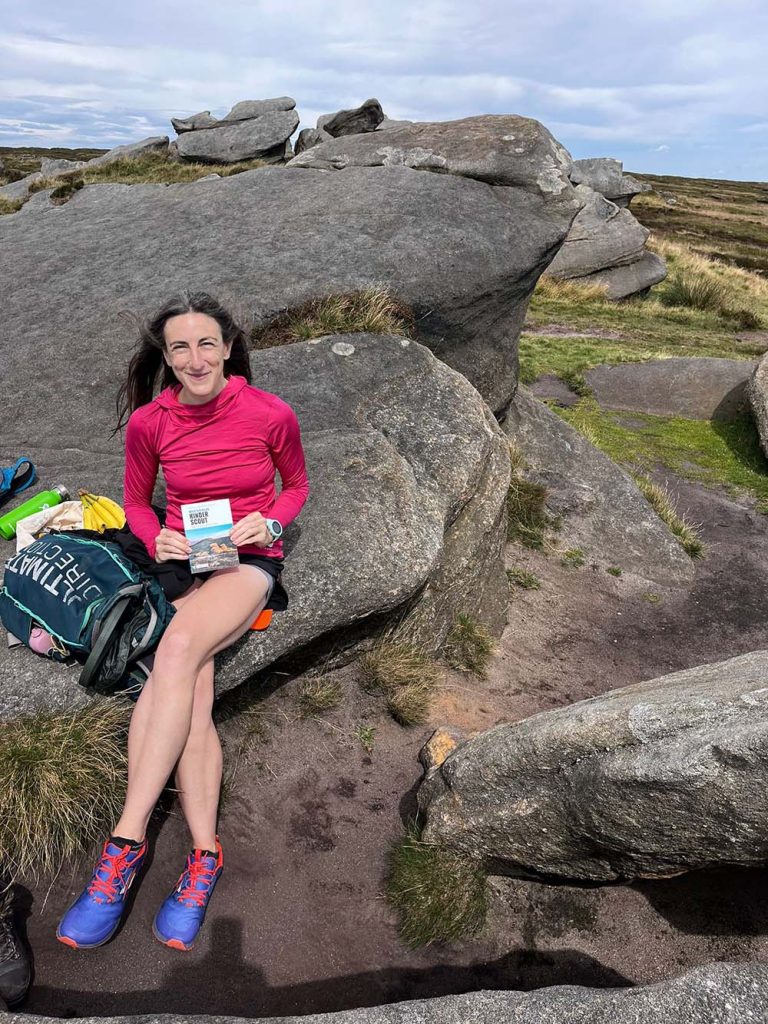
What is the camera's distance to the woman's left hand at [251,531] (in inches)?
196

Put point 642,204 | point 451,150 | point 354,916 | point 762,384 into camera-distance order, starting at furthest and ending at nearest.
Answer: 1. point 642,204
2. point 762,384
3. point 451,150
4. point 354,916

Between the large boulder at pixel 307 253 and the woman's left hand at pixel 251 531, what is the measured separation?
4.61m

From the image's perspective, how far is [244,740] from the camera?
19.7ft

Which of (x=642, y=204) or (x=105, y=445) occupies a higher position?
(x=642, y=204)

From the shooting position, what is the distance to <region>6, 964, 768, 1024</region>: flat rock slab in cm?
311

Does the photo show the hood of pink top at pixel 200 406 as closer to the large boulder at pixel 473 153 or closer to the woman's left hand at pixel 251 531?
the woman's left hand at pixel 251 531

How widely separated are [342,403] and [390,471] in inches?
48.8

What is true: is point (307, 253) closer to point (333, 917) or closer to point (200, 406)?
point (200, 406)

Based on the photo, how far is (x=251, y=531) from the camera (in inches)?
197

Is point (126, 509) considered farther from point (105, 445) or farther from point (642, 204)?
point (642, 204)

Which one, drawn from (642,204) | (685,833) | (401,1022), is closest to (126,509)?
(401,1022)

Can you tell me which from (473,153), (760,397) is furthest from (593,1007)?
(760,397)

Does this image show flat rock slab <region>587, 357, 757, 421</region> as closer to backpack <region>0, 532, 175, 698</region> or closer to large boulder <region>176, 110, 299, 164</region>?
backpack <region>0, 532, 175, 698</region>

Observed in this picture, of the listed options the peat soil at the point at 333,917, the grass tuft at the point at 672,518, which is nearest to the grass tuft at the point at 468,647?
the peat soil at the point at 333,917
